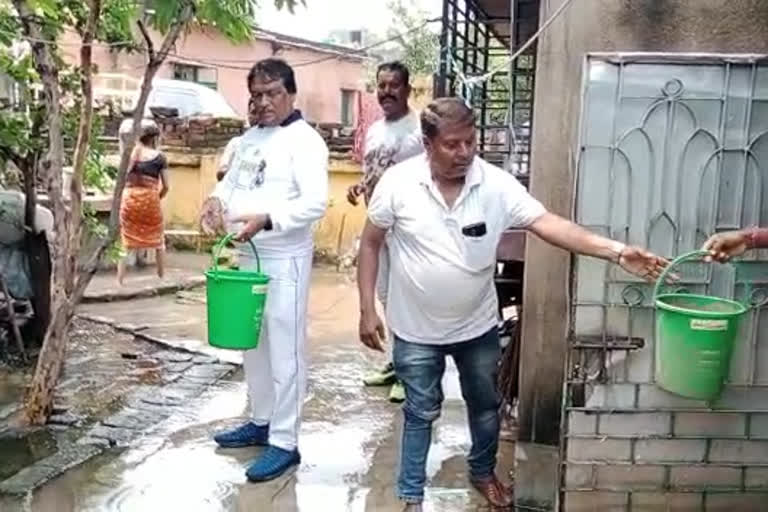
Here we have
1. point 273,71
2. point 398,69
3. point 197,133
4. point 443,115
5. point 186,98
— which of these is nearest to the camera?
point 443,115

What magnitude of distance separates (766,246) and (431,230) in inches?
44.7

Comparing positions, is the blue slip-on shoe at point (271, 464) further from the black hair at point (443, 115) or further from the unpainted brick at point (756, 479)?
the unpainted brick at point (756, 479)

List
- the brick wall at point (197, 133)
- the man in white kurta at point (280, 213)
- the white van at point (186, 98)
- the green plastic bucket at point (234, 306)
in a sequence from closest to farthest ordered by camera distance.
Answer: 1. the green plastic bucket at point (234, 306)
2. the man in white kurta at point (280, 213)
3. the brick wall at point (197, 133)
4. the white van at point (186, 98)

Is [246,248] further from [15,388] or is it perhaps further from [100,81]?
[100,81]

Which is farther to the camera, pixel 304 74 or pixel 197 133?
pixel 304 74

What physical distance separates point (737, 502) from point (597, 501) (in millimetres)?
520

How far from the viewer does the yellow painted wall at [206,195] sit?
36.2 ft

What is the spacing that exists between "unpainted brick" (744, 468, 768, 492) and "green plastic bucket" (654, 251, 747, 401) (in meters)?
0.72

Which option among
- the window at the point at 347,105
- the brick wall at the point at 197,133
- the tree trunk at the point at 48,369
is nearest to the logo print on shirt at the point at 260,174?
the tree trunk at the point at 48,369

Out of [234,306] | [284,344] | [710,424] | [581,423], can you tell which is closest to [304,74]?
[284,344]

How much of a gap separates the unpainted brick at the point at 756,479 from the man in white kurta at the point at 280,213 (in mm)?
1892

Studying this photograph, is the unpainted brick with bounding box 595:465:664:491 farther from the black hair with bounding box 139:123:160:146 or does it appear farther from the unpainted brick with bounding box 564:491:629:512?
the black hair with bounding box 139:123:160:146

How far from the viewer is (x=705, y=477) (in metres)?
3.49

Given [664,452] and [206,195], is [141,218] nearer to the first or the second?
[206,195]
